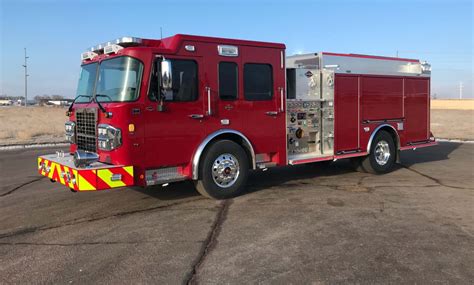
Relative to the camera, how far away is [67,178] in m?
6.27

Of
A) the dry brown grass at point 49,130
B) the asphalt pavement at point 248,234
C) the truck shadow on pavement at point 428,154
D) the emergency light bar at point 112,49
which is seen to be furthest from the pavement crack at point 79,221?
the dry brown grass at point 49,130

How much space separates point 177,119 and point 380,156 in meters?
5.55

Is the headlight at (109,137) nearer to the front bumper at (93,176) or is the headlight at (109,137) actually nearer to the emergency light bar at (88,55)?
the front bumper at (93,176)

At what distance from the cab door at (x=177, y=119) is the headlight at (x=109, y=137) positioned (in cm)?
43

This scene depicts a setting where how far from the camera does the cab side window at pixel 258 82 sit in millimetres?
7531

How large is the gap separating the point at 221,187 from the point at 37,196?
11.1ft

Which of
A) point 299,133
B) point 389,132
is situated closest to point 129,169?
point 299,133

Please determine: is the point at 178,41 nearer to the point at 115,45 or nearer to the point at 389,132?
the point at 115,45

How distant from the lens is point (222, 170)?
23.5 ft

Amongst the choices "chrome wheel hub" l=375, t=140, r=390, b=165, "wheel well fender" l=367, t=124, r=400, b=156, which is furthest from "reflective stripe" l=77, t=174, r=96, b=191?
"chrome wheel hub" l=375, t=140, r=390, b=165

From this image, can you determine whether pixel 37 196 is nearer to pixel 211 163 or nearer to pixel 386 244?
pixel 211 163

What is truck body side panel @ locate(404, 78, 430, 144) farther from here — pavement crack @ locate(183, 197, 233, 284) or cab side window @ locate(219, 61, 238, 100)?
pavement crack @ locate(183, 197, 233, 284)

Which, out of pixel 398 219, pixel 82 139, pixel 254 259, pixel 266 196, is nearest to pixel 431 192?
pixel 398 219

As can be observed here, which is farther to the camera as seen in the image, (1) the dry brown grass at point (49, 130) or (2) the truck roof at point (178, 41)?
(1) the dry brown grass at point (49, 130)
